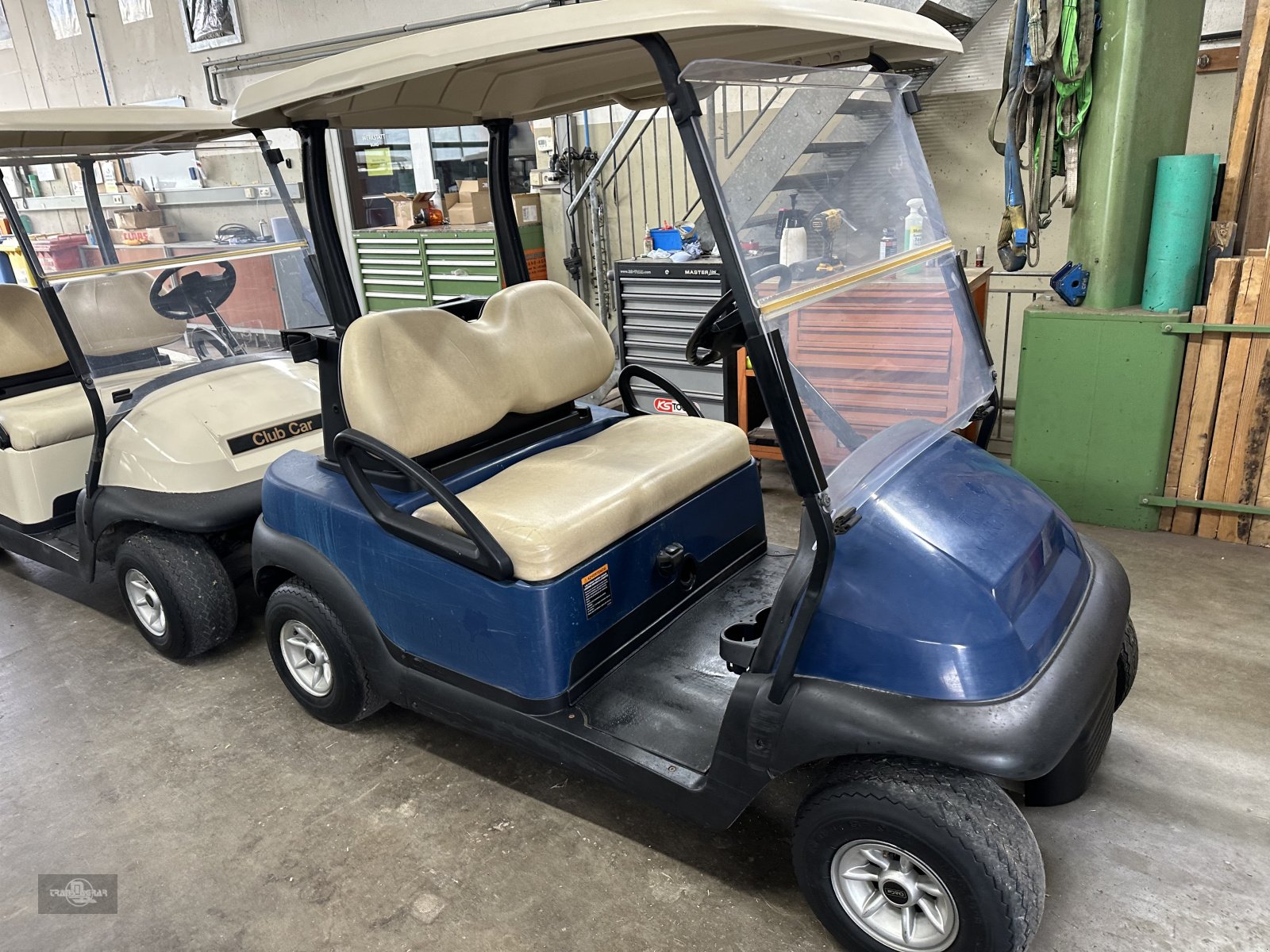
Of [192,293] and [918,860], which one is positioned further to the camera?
[192,293]

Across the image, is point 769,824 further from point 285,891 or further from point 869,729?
point 285,891

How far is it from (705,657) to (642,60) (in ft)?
4.72

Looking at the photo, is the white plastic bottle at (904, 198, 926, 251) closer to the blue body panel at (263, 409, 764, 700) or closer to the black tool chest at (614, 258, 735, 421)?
the blue body panel at (263, 409, 764, 700)

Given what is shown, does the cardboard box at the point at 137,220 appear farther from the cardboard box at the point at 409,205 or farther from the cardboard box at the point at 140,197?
the cardboard box at the point at 409,205

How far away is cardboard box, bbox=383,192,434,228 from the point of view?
6.76 m

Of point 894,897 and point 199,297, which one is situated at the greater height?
point 199,297

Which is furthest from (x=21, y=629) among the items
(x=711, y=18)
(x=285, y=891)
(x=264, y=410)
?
(x=711, y=18)

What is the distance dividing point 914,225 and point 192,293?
8.47 ft

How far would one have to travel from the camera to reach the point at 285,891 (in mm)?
2061

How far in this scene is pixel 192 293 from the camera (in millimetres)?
3299

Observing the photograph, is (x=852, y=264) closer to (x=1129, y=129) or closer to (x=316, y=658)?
(x=316, y=658)

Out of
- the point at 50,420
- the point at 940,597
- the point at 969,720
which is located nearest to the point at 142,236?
the point at 50,420

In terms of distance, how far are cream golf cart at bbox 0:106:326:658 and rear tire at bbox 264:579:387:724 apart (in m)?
0.46

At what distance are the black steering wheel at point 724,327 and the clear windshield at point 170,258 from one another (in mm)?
1725
